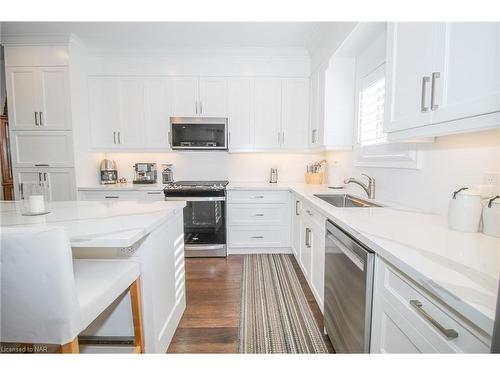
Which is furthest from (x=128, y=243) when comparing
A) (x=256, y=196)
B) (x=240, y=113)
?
(x=240, y=113)

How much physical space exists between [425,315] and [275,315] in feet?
4.52

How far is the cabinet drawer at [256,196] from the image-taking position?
3.10 meters

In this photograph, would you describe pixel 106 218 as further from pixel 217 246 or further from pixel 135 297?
pixel 217 246

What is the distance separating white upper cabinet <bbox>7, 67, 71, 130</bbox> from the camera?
2.93 metres

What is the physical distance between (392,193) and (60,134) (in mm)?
3655

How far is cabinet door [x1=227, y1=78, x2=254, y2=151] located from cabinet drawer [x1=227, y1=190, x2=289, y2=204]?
0.64m

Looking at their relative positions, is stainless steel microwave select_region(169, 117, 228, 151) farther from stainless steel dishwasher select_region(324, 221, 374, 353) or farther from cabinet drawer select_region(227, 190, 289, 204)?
stainless steel dishwasher select_region(324, 221, 374, 353)

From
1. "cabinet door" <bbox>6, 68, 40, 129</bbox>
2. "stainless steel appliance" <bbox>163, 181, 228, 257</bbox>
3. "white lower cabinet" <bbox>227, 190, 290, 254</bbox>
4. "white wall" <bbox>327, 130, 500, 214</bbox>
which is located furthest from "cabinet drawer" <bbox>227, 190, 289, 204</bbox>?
"cabinet door" <bbox>6, 68, 40, 129</bbox>

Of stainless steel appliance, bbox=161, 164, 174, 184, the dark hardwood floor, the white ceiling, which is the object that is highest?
the white ceiling

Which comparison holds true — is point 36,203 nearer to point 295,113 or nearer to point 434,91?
A: point 434,91

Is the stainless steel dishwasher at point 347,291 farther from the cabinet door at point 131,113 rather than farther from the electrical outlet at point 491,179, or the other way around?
the cabinet door at point 131,113

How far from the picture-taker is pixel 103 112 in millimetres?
3293

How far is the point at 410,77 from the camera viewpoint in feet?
3.92
